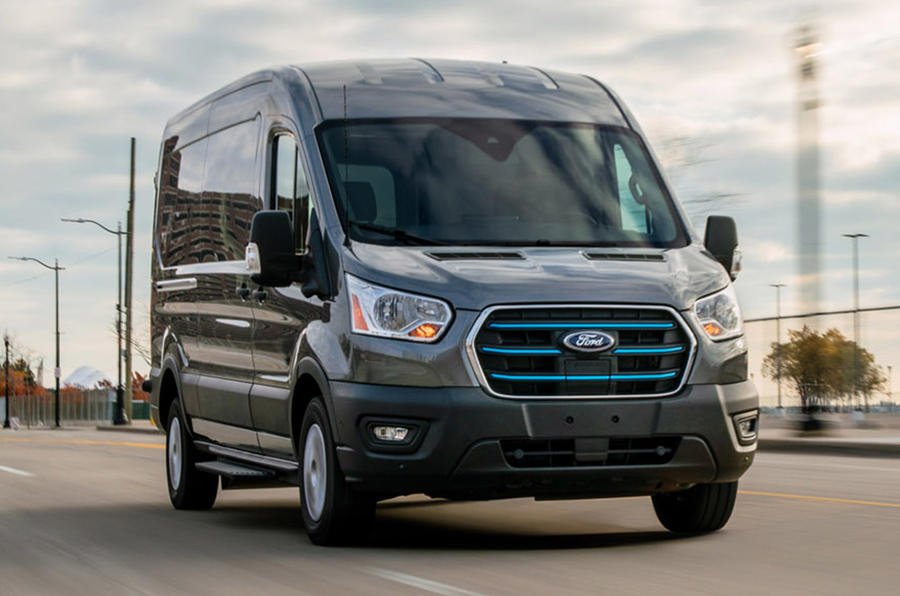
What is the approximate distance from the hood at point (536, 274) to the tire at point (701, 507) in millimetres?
1194

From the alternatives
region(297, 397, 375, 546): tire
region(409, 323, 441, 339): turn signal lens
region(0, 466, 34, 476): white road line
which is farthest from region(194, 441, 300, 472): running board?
region(0, 466, 34, 476): white road line

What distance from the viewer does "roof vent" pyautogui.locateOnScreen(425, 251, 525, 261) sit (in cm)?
879

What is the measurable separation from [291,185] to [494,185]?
131cm

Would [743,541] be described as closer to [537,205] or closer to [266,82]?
[537,205]

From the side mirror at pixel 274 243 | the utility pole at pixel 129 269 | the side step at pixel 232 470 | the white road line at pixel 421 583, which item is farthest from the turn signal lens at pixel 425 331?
the utility pole at pixel 129 269

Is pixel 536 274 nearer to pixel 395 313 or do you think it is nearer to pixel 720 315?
pixel 395 313

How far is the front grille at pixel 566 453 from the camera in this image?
8453 mm

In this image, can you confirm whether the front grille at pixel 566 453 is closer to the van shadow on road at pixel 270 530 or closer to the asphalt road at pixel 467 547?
the asphalt road at pixel 467 547

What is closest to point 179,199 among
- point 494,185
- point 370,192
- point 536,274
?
point 370,192

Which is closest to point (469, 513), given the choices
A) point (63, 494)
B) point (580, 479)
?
point (580, 479)

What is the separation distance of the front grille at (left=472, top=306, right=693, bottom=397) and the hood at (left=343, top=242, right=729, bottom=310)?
0.07m

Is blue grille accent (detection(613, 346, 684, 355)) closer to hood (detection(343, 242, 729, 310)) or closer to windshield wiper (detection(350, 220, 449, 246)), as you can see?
hood (detection(343, 242, 729, 310))

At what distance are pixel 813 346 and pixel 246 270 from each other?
49.2 feet

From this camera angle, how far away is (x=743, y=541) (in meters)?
9.05
